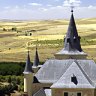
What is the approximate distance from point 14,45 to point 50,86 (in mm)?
108115

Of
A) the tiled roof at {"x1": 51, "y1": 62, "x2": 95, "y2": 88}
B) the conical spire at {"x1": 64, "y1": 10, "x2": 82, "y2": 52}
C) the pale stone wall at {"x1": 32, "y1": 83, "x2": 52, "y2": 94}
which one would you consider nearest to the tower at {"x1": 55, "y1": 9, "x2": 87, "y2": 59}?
the conical spire at {"x1": 64, "y1": 10, "x2": 82, "y2": 52}

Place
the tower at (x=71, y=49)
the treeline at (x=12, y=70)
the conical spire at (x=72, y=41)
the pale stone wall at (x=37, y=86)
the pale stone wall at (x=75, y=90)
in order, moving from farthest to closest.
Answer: the treeline at (x=12, y=70) < the conical spire at (x=72, y=41) < the tower at (x=71, y=49) < the pale stone wall at (x=37, y=86) < the pale stone wall at (x=75, y=90)

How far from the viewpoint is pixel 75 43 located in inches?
2000

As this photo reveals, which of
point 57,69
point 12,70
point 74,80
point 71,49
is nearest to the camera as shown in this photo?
point 74,80

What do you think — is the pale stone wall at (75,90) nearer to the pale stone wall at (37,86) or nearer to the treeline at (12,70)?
the pale stone wall at (37,86)

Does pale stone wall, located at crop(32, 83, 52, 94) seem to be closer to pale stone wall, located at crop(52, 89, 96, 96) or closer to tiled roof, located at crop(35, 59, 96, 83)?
tiled roof, located at crop(35, 59, 96, 83)

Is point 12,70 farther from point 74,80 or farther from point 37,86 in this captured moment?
point 74,80

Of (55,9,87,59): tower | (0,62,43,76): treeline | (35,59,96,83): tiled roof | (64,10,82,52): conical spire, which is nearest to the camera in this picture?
(35,59,96,83): tiled roof

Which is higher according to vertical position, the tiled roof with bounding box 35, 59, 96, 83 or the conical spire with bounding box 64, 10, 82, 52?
the conical spire with bounding box 64, 10, 82, 52

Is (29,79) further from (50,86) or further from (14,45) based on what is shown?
(14,45)

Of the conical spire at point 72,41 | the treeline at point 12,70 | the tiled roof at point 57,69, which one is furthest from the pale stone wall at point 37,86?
the treeline at point 12,70

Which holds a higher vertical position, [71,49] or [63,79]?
[71,49]

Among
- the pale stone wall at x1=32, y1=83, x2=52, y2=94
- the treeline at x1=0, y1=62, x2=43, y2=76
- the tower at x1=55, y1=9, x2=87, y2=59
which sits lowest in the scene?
the treeline at x1=0, y1=62, x2=43, y2=76

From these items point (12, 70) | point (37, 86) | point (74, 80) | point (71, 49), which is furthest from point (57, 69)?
point (12, 70)
